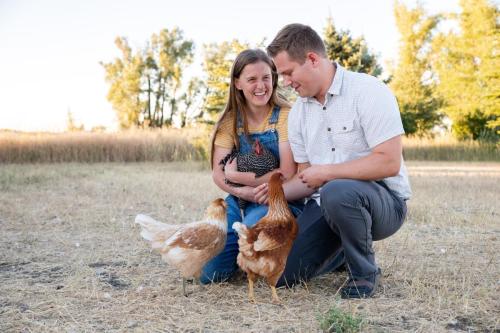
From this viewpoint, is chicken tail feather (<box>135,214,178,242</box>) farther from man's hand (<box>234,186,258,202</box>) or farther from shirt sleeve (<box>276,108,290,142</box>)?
shirt sleeve (<box>276,108,290,142</box>)

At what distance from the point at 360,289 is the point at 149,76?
3279 cm

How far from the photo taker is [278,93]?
14.4ft

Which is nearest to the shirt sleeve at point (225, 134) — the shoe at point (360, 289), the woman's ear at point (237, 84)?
the woman's ear at point (237, 84)

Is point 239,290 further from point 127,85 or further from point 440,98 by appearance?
point 127,85

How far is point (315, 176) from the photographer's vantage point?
11.3 ft

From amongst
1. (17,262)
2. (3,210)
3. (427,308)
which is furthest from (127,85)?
(427,308)

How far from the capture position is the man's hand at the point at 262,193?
3.77 m

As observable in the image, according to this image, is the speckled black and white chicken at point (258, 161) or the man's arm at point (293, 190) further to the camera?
the speckled black and white chicken at point (258, 161)

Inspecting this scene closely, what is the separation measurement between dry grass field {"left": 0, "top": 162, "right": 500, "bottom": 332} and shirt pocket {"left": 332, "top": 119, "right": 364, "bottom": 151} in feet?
3.40

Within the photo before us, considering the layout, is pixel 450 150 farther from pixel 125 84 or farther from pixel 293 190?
pixel 125 84

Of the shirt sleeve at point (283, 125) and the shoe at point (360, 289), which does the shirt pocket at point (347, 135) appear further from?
the shoe at point (360, 289)

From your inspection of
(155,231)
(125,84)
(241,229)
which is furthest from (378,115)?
(125,84)

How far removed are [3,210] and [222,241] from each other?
471cm

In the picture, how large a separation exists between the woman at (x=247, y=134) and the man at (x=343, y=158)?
0.91 ft
